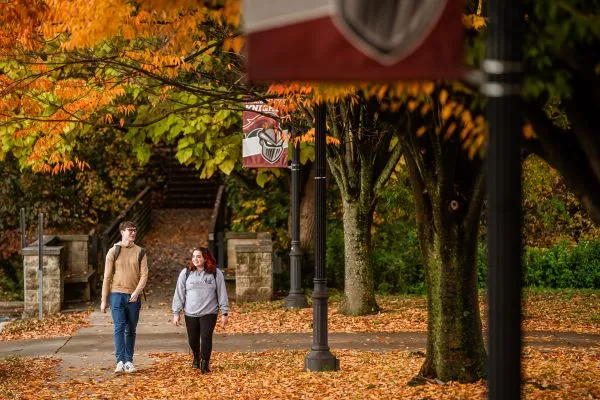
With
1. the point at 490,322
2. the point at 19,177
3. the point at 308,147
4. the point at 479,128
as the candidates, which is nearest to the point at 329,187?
the point at 308,147

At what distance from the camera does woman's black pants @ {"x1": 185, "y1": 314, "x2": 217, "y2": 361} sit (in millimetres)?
13305

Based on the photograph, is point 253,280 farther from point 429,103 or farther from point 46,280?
point 429,103

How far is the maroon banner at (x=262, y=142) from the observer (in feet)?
69.3

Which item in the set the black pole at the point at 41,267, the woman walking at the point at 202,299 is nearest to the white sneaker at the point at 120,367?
the woman walking at the point at 202,299

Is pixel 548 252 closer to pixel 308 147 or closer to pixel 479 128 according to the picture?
pixel 308 147

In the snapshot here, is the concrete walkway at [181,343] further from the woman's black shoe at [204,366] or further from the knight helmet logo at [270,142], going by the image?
the knight helmet logo at [270,142]

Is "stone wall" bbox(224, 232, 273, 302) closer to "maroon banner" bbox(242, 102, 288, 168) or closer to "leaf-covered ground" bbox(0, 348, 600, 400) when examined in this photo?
"maroon banner" bbox(242, 102, 288, 168)

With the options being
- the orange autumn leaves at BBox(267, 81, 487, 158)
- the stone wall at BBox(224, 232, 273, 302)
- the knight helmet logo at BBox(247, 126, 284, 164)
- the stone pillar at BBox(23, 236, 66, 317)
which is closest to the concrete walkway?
the stone pillar at BBox(23, 236, 66, 317)

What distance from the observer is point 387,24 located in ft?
14.5

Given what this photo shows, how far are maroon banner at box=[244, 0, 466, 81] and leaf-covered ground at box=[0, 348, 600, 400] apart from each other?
6.46 metres

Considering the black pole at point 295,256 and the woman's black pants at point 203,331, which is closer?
the woman's black pants at point 203,331

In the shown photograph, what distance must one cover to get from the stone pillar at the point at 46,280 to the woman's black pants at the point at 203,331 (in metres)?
7.74

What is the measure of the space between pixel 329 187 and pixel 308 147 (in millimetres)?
4942

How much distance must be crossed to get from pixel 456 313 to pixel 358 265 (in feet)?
28.2
